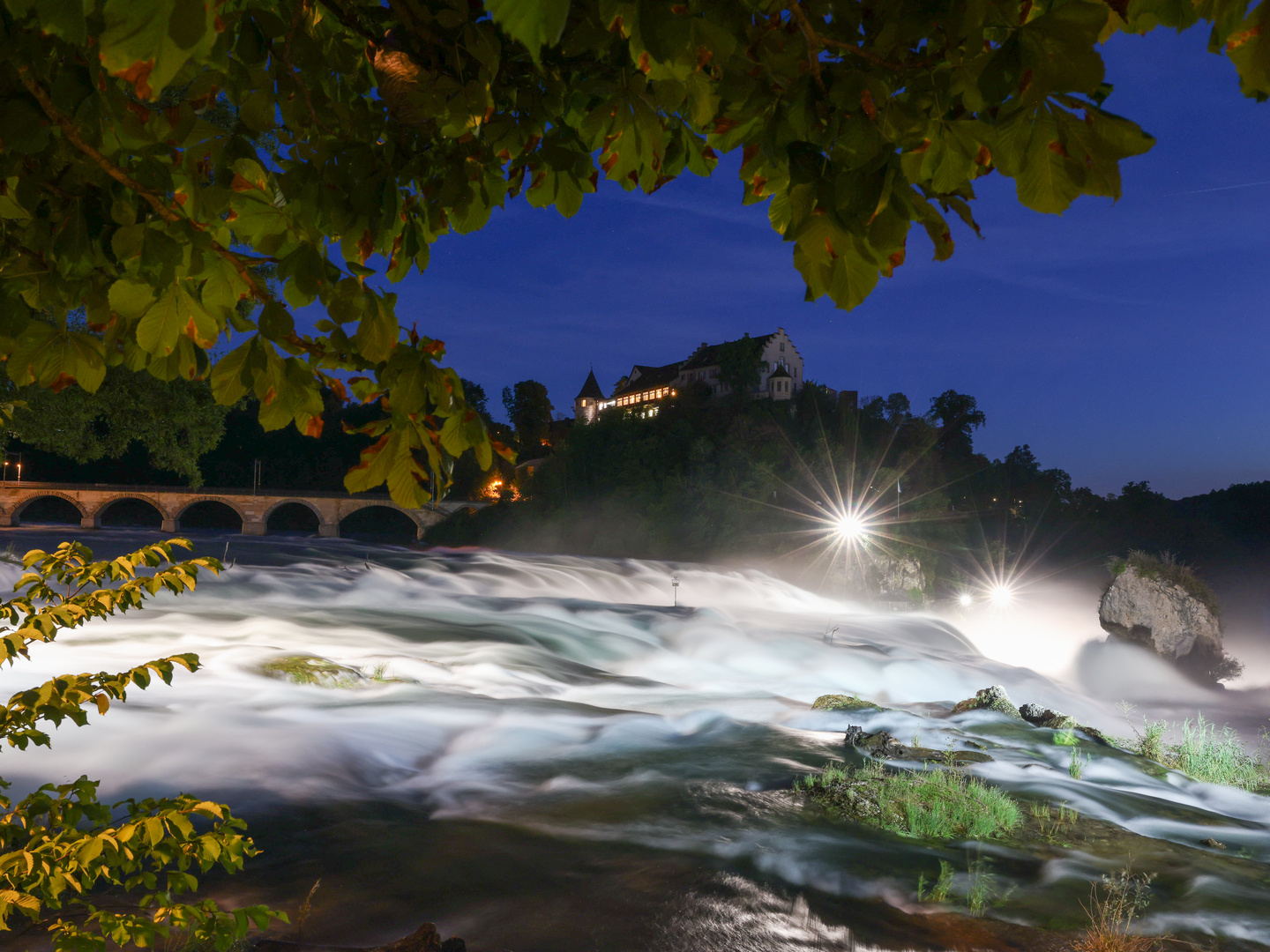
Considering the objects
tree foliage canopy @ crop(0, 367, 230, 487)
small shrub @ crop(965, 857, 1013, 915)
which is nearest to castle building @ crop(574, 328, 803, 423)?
tree foliage canopy @ crop(0, 367, 230, 487)

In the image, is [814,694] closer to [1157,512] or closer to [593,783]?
[593,783]

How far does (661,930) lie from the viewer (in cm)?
544

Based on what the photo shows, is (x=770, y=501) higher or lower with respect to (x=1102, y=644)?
higher

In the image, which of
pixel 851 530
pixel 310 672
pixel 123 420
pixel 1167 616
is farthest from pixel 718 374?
pixel 310 672

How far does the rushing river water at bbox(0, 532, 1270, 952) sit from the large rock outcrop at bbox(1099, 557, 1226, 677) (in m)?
12.8

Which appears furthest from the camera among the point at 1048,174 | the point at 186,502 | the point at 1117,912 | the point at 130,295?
the point at 186,502

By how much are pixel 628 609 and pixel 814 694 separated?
7.74m

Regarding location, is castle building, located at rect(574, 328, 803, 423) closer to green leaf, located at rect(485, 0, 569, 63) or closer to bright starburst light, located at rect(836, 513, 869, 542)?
bright starburst light, located at rect(836, 513, 869, 542)

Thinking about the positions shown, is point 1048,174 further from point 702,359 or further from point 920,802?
point 702,359

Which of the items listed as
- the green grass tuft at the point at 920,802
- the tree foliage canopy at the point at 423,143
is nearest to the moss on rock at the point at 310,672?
the green grass tuft at the point at 920,802

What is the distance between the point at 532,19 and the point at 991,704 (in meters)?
14.0

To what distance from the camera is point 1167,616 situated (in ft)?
90.4

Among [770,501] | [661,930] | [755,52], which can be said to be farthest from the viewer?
[770,501]

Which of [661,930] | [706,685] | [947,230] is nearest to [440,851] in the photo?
[661,930]
